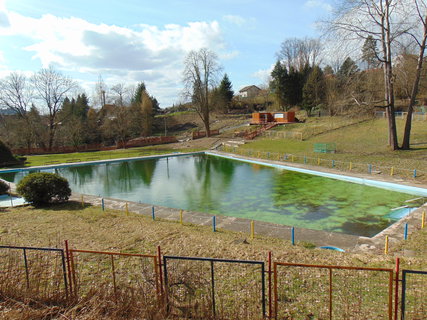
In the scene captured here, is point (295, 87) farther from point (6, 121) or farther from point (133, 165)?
point (6, 121)

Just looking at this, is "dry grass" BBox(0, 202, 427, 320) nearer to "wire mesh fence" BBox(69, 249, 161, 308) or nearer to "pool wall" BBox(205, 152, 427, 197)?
"wire mesh fence" BBox(69, 249, 161, 308)

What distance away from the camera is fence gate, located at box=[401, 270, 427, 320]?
5.04 m

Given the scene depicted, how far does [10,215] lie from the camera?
14.0 meters

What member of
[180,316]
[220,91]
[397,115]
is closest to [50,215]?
[180,316]

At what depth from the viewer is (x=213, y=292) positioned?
5.18 m

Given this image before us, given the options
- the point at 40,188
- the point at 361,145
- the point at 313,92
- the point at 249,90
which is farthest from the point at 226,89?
the point at 40,188

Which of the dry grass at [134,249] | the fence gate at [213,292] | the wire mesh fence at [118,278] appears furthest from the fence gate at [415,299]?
the wire mesh fence at [118,278]

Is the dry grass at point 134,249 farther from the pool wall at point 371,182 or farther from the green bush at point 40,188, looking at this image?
the pool wall at point 371,182

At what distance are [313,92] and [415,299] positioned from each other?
53.8 m

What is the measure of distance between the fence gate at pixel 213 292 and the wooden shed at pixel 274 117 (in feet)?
Answer: 148

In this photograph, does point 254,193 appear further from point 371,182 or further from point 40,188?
point 40,188

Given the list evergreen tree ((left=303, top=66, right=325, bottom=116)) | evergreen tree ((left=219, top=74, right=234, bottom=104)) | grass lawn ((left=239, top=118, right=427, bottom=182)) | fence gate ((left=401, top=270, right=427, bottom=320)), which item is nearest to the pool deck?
fence gate ((left=401, top=270, right=427, bottom=320))

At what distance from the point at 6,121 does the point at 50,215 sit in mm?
50701

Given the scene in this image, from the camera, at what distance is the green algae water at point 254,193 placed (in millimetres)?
14381
